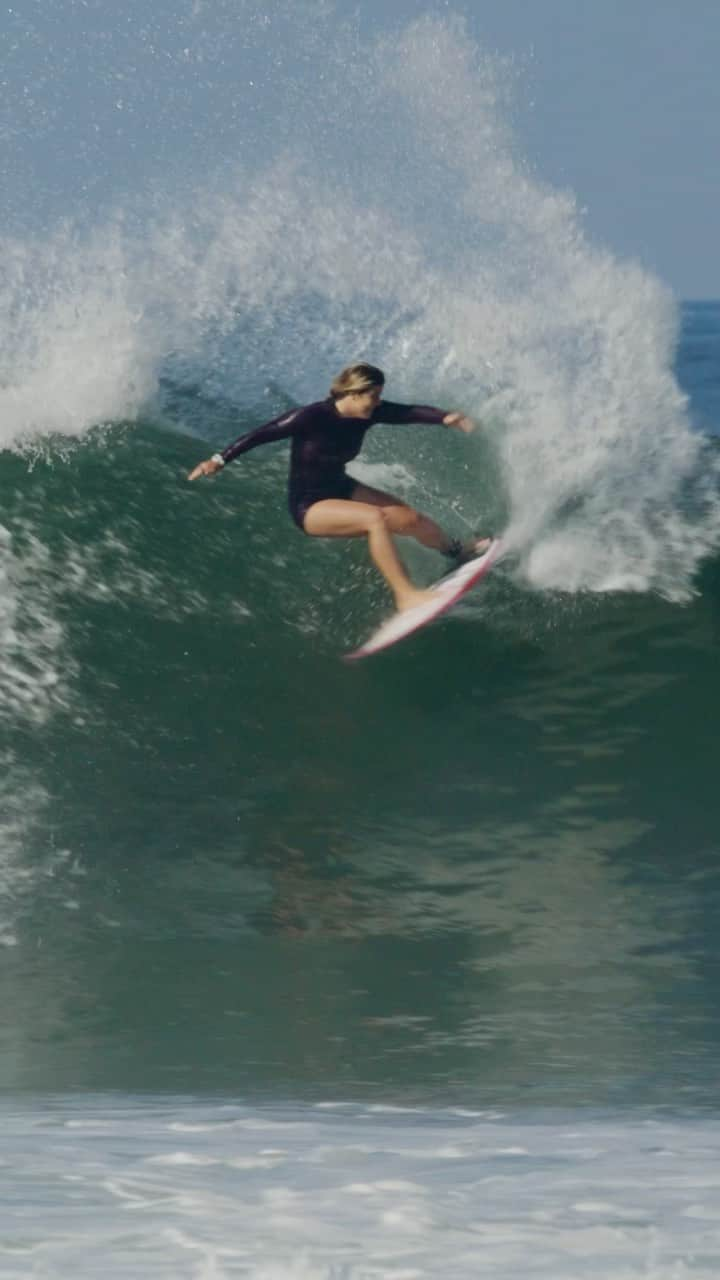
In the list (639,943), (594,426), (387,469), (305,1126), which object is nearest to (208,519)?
(387,469)

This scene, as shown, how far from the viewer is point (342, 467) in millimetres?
7273

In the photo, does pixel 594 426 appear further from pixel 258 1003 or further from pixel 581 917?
pixel 258 1003

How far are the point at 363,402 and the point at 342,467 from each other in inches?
12.0

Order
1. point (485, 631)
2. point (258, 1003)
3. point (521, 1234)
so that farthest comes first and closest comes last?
point (485, 631) → point (258, 1003) → point (521, 1234)

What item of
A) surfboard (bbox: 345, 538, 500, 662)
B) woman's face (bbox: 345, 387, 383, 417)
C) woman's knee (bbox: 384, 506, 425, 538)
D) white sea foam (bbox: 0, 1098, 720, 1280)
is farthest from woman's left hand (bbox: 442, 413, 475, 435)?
white sea foam (bbox: 0, 1098, 720, 1280)

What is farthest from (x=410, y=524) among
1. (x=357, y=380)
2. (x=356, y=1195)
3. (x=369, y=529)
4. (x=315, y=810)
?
(x=356, y=1195)

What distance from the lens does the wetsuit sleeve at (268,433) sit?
691cm

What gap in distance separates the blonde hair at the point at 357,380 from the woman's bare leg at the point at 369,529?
0.46 metres

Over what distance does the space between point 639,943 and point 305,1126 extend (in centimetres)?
186

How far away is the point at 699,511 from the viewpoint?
9117 mm

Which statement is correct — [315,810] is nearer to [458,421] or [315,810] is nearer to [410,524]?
[410,524]

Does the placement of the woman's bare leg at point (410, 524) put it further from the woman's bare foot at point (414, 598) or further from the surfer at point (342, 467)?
the woman's bare foot at point (414, 598)

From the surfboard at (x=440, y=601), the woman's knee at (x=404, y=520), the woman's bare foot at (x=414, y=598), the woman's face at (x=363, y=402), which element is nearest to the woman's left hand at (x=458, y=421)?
the woman's face at (x=363, y=402)

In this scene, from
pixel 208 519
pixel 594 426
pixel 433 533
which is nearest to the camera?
pixel 433 533
